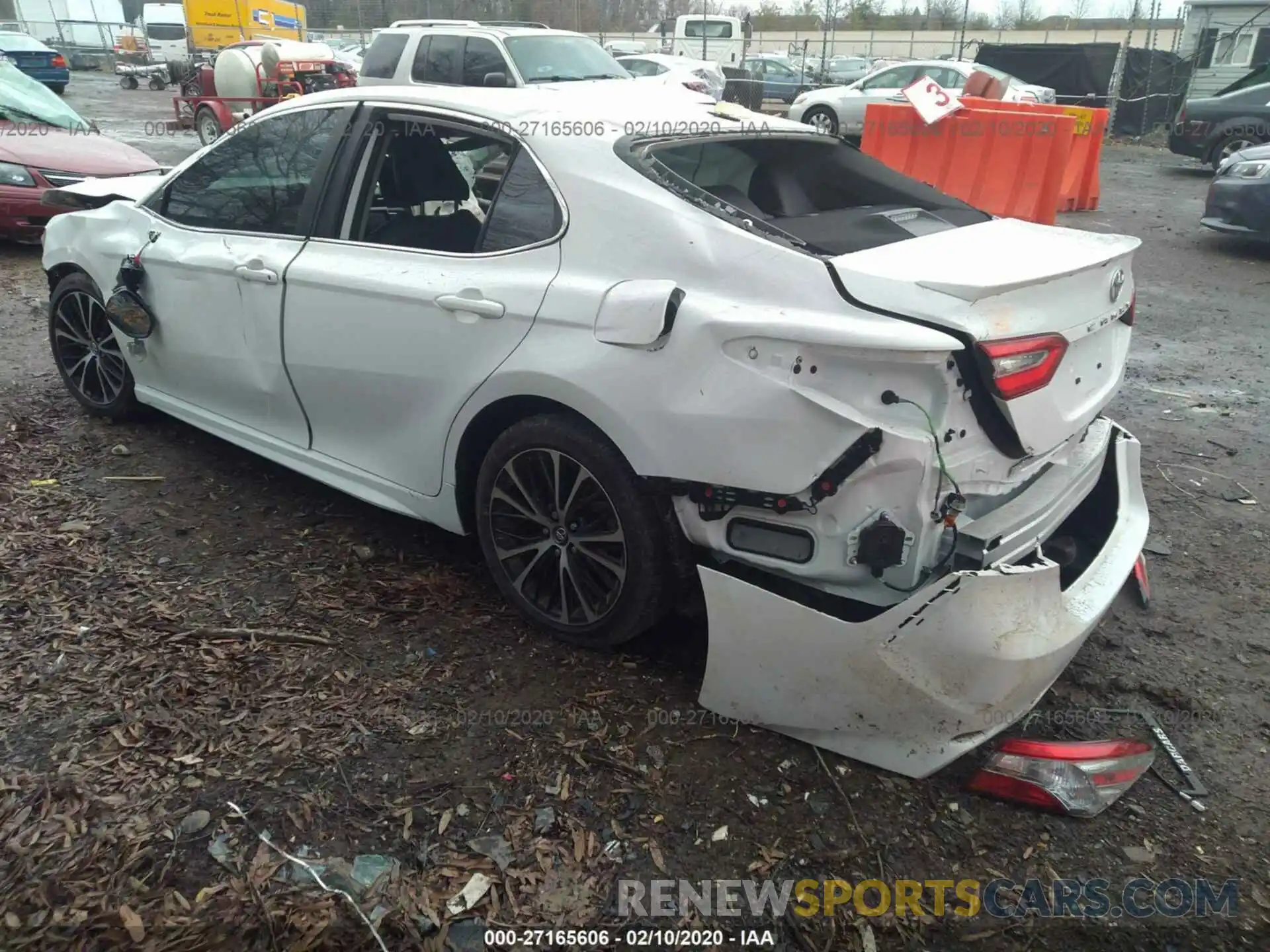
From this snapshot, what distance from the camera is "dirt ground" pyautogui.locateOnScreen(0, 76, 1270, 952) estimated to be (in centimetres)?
218

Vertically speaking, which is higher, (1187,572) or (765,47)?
(765,47)

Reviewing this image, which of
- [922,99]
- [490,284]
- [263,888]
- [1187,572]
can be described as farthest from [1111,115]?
[263,888]

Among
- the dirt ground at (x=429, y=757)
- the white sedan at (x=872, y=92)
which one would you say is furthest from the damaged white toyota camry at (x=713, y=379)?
the white sedan at (x=872, y=92)

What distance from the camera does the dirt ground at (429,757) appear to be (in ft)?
7.14

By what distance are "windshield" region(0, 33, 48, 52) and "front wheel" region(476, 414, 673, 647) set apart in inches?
1152

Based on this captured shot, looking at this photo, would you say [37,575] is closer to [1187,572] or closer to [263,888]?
[263,888]

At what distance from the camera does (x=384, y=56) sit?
1227 centimetres

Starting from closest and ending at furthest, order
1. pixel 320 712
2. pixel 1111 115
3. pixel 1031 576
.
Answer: pixel 1031 576 → pixel 320 712 → pixel 1111 115

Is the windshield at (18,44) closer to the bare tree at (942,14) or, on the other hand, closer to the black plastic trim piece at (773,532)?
the bare tree at (942,14)

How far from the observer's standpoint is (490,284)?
291 centimetres

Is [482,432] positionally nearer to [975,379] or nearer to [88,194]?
[975,379]

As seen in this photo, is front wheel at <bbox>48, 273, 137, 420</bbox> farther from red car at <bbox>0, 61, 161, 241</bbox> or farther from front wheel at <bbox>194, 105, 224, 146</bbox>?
front wheel at <bbox>194, 105, 224, 146</bbox>

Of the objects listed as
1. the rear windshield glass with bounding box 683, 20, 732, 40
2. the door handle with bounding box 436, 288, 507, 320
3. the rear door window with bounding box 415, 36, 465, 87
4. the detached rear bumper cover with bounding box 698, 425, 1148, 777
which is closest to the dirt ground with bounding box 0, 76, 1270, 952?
the detached rear bumper cover with bounding box 698, 425, 1148, 777

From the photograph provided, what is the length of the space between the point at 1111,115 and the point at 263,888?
24018 mm
